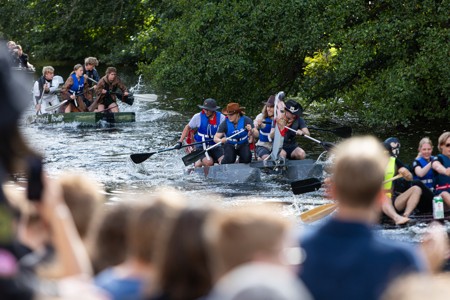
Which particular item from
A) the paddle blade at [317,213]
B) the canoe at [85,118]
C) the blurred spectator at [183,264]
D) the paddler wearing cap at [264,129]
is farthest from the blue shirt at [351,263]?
the canoe at [85,118]

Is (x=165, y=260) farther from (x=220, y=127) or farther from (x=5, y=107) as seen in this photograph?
(x=220, y=127)

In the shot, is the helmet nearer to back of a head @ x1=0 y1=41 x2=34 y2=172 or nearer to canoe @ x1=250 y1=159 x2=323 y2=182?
canoe @ x1=250 y1=159 x2=323 y2=182

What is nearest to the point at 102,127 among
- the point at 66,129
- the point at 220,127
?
the point at 66,129

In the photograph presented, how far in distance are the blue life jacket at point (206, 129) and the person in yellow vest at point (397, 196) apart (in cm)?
489

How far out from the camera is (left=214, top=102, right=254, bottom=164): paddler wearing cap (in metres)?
15.0

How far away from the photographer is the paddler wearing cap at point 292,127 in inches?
586

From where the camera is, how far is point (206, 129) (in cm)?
1571

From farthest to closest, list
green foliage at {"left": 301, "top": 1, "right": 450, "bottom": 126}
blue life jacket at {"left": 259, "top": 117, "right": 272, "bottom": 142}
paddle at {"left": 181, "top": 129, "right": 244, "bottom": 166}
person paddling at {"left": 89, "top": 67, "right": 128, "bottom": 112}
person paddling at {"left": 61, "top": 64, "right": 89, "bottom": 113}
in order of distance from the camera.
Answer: person paddling at {"left": 61, "top": 64, "right": 89, "bottom": 113} < person paddling at {"left": 89, "top": 67, "right": 128, "bottom": 112} < green foliage at {"left": 301, "top": 1, "right": 450, "bottom": 126} < paddle at {"left": 181, "top": 129, "right": 244, "bottom": 166} < blue life jacket at {"left": 259, "top": 117, "right": 272, "bottom": 142}

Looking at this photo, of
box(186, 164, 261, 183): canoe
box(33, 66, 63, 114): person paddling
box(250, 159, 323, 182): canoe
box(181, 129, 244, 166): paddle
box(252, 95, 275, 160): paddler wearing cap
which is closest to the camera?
box(250, 159, 323, 182): canoe

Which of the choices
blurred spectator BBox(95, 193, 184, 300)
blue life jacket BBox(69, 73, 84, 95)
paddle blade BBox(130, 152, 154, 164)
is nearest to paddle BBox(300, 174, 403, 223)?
paddle blade BBox(130, 152, 154, 164)

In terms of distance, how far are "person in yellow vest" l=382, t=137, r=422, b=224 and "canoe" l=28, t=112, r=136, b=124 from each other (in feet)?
39.1

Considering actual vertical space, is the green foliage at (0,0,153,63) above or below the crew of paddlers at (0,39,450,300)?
above

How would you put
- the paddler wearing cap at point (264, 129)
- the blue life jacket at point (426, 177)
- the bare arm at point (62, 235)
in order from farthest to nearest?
1. the paddler wearing cap at point (264, 129)
2. the blue life jacket at point (426, 177)
3. the bare arm at point (62, 235)

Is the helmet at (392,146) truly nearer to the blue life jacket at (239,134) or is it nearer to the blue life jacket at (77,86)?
the blue life jacket at (239,134)
